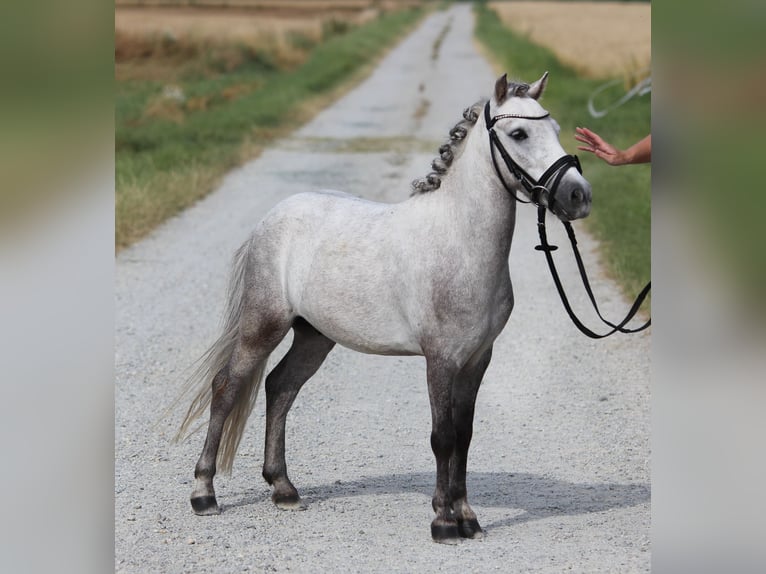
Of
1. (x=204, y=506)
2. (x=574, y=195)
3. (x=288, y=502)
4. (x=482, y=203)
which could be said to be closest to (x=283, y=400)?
(x=288, y=502)

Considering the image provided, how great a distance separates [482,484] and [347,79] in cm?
2301

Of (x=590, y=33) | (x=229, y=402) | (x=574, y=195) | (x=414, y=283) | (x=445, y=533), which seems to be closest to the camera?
(x=574, y=195)

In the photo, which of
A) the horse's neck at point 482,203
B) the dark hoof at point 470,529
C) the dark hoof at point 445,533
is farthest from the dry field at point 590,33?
the dark hoof at point 445,533

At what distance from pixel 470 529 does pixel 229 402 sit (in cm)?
125

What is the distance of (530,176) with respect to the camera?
4492 millimetres

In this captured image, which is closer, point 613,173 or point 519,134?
point 519,134

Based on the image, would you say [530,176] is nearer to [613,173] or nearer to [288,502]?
[288,502]

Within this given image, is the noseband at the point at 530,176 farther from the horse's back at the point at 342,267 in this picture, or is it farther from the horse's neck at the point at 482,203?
the horse's back at the point at 342,267

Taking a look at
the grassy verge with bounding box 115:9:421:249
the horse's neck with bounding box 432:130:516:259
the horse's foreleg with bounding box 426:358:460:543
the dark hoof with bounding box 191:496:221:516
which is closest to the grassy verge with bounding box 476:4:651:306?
the horse's neck with bounding box 432:130:516:259

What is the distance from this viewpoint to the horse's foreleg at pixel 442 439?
4.70 metres

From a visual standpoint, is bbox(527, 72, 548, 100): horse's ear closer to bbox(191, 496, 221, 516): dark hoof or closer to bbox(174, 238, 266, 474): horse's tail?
bbox(174, 238, 266, 474): horse's tail

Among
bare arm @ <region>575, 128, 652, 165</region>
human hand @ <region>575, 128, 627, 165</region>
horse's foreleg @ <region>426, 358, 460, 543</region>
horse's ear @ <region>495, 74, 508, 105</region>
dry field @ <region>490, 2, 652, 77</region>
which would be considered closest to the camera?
horse's ear @ <region>495, 74, 508, 105</region>

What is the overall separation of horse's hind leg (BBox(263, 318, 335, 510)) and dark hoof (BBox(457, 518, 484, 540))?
0.86 m

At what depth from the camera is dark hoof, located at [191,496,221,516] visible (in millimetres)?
5340
